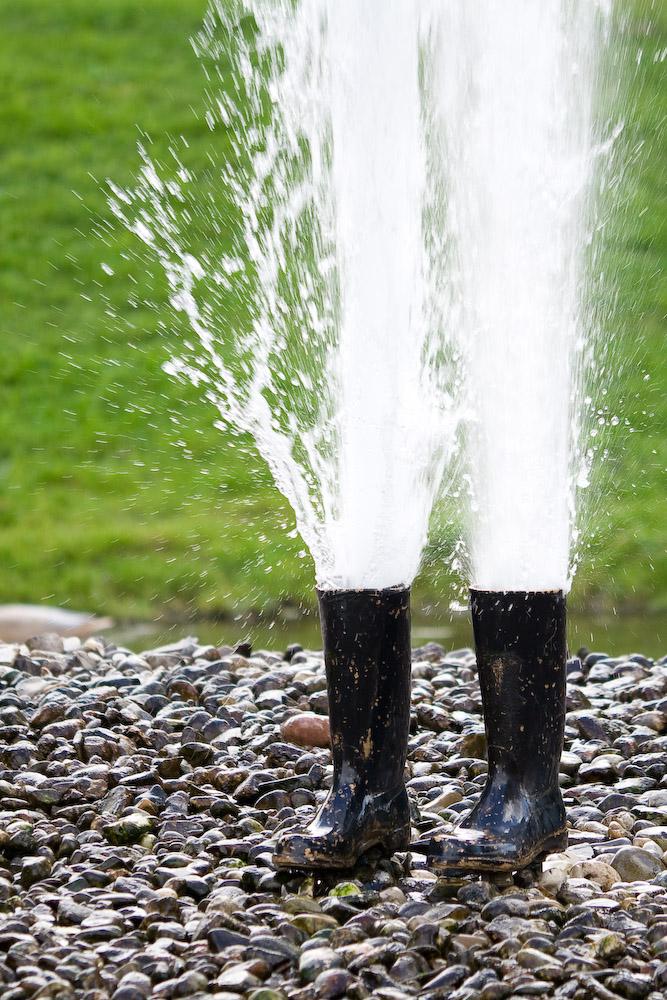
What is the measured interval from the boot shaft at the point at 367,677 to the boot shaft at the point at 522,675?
16cm

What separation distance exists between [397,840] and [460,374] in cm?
97

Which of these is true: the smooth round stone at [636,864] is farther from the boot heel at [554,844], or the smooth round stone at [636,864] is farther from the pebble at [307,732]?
the pebble at [307,732]

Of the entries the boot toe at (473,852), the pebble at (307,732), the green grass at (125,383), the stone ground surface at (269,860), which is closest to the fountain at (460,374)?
the boot toe at (473,852)

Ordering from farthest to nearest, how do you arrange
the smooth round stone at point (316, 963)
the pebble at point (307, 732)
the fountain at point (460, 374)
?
the pebble at point (307, 732), the fountain at point (460, 374), the smooth round stone at point (316, 963)

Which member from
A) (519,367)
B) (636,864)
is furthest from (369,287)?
(636,864)

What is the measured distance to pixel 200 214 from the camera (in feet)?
31.5

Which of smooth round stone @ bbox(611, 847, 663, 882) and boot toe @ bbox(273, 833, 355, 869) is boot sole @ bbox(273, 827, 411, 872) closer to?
boot toe @ bbox(273, 833, 355, 869)

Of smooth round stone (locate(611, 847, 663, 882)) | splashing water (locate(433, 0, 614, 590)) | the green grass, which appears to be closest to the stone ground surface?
smooth round stone (locate(611, 847, 663, 882))

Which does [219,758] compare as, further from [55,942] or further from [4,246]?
[4,246]

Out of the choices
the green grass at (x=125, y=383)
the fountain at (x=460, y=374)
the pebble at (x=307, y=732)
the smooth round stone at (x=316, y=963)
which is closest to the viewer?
the smooth round stone at (x=316, y=963)

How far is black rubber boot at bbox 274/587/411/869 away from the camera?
2.40 metres

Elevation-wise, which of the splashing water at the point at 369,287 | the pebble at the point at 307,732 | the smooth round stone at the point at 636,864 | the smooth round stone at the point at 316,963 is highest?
the splashing water at the point at 369,287

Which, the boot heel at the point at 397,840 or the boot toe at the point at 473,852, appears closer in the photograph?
the boot toe at the point at 473,852

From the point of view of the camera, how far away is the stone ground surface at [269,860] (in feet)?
6.70
